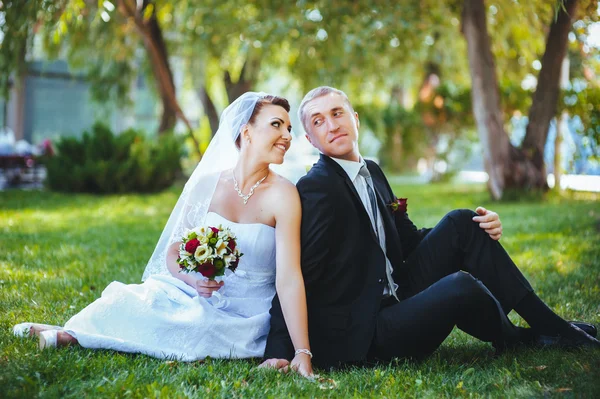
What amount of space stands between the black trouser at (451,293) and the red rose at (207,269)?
0.84 m

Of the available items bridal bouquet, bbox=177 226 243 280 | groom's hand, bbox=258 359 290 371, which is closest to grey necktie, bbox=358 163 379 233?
bridal bouquet, bbox=177 226 243 280

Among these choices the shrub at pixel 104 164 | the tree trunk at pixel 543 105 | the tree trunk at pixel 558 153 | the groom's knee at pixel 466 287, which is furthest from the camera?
the shrub at pixel 104 164

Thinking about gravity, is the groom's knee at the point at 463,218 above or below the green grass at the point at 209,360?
above

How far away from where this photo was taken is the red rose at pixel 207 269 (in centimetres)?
317

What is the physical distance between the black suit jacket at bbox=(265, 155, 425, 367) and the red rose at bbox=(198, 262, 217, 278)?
43 cm

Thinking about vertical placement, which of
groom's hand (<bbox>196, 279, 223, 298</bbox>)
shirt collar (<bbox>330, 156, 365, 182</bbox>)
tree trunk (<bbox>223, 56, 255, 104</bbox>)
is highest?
tree trunk (<bbox>223, 56, 255, 104</bbox>)

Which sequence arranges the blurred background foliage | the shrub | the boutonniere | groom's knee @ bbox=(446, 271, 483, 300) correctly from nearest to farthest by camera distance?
groom's knee @ bbox=(446, 271, 483, 300)
the boutonniere
the blurred background foliage
the shrub

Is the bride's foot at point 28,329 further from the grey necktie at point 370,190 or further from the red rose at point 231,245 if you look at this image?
the grey necktie at point 370,190

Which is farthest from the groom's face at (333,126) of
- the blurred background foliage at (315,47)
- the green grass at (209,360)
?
the blurred background foliage at (315,47)

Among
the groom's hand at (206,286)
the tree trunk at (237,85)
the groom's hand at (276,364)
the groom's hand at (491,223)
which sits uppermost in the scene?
the tree trunk at (237,85)

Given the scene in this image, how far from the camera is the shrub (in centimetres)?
1206

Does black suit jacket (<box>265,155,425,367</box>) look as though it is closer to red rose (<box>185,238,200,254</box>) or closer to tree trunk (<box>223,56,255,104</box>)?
red rose (<box>185,238,200,254</box>)

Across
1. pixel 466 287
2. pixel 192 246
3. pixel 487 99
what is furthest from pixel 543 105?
pixel 192 246

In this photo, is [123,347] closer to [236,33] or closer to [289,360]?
[289,360]
